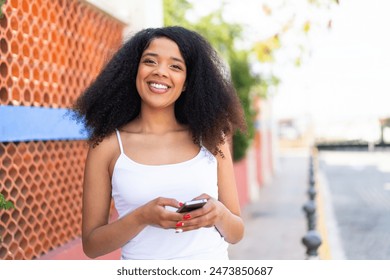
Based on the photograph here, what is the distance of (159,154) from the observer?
2.08m

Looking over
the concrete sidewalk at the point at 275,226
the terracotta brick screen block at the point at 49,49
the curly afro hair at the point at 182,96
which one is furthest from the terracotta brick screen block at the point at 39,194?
the concrete sidewalk at the point at 275,226

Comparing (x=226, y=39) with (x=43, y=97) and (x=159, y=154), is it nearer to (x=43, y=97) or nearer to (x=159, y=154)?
(x=43, y=97)

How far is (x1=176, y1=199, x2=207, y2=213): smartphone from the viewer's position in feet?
6.05

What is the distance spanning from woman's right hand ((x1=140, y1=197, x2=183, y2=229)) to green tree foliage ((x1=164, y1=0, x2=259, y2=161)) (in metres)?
5.99

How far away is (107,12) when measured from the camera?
4.48 meters

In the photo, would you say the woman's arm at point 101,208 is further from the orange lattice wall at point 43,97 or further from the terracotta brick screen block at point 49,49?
the orange lattice wall at point 43,97

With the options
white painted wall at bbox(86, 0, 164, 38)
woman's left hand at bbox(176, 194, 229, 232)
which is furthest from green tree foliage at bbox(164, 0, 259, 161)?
woman's left hand at bbox(176, 194, 229, 232)

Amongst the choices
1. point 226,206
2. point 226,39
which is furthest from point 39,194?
point 226,39

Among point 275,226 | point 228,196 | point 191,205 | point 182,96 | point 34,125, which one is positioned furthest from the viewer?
point 275,226

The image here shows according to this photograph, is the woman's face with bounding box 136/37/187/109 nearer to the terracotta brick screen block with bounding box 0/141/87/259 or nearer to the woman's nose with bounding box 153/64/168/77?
the woman's nose with bounding box 153/64/168/77

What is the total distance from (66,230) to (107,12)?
5.41ft

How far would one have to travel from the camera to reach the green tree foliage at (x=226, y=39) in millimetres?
9336

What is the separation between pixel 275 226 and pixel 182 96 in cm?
787
